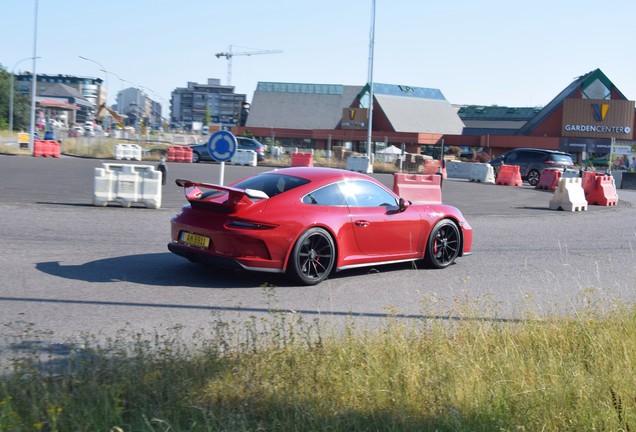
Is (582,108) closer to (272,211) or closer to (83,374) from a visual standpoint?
(272,211)

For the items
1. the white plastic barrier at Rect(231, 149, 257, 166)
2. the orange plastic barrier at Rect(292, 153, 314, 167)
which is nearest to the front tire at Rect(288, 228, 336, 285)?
the orange plastic barrier at Rect(292, 153, 314, 167)

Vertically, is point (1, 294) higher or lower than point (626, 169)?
lower

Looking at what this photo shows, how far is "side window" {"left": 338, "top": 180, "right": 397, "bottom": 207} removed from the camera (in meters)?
10.1

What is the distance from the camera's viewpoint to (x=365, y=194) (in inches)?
405

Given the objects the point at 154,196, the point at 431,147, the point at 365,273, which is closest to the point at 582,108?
the point at 431,147

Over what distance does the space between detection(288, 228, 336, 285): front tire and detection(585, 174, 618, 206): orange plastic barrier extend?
63.0 feet

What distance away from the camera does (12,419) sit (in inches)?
166

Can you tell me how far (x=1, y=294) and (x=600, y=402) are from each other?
19.7 ft

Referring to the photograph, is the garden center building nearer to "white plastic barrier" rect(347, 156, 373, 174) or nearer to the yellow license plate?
"white plastic barrier" rect(347, 156, 373, 174)

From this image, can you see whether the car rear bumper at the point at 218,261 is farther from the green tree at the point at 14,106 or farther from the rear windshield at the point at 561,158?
the green tree at the point at 14,106

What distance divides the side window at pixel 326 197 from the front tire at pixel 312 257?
407 mm

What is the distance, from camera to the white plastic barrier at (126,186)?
675 inches

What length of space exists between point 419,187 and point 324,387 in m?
16.0

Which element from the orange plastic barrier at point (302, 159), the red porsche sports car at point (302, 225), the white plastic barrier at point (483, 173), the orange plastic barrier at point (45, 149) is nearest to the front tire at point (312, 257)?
the red porsche sports car at point (302, 225)
